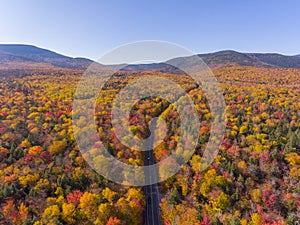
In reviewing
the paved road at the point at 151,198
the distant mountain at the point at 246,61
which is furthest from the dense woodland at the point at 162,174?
the distant mountain at the point at 246,61

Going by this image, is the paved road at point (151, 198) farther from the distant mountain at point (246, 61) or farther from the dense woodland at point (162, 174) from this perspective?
the distant mountain at point (246, 61)

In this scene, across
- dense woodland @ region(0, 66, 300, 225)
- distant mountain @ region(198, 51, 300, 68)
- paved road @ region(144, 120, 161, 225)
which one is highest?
distant mountain @ region(198, 51, 300, 68)

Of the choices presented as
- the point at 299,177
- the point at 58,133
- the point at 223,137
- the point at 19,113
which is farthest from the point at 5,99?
the point at 299,177

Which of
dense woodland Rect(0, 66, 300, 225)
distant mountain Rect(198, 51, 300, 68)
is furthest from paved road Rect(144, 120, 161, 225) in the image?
distant mountain Rect(198, 51, 300, 68)

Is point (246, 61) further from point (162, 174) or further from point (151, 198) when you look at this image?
point (151, 198)

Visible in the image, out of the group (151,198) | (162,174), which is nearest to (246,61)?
(162,174)

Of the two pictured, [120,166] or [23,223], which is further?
[120,166]

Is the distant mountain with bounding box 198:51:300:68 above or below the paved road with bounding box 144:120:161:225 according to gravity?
above

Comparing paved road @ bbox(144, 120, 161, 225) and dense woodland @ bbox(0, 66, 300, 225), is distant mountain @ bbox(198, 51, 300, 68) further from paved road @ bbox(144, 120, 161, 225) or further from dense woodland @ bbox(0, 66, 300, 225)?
paved road @ bbox(144, 120, 161, 225)

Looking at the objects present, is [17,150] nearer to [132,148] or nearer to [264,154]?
[132,148]
